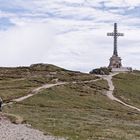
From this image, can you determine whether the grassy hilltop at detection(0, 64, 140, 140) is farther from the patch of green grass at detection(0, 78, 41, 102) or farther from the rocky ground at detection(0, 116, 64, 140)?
the rocky ground at detection(0, 116, 64, 140)

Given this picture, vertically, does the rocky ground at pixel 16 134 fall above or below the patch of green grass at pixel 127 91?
below

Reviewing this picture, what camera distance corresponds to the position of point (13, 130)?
49.8m

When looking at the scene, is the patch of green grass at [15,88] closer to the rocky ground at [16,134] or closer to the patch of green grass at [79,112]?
the patch of green grass at [79,112]

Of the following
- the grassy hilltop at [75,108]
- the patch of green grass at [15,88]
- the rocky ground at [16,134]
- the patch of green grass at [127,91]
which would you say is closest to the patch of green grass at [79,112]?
the grassy hilltop at [75,108]

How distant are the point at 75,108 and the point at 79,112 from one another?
1308cm

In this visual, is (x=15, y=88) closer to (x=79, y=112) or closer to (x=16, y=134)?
(x=79, y=112)

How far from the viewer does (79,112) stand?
96375 millimetres

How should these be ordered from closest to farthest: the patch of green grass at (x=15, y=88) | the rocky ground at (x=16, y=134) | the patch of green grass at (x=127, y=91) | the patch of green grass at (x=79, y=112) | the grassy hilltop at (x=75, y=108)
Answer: the rocky ground at (x=16, y=134) < the patch of green grass at (x=79, y=112) < the grassy hilltop at (x=75, y=108) < the patch of green grass at (x=15, y=88) < the patch of green grass at (x=127, y=91)

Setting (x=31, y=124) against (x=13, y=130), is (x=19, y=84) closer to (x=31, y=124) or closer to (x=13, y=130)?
(x=31, y=124)

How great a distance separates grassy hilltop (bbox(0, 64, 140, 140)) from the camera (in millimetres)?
57312

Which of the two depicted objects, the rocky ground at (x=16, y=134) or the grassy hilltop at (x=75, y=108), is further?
the grassy hilltop at (x=75, y=108)

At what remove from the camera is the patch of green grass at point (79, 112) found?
56.1 m

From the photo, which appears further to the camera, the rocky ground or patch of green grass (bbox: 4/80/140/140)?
patch of green grass (bbox: 4/80/140/140)

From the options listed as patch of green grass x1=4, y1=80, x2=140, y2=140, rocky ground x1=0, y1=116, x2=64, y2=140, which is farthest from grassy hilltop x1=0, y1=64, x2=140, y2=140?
rocky ground x1=0, y1=116, x2=64, y2=140
